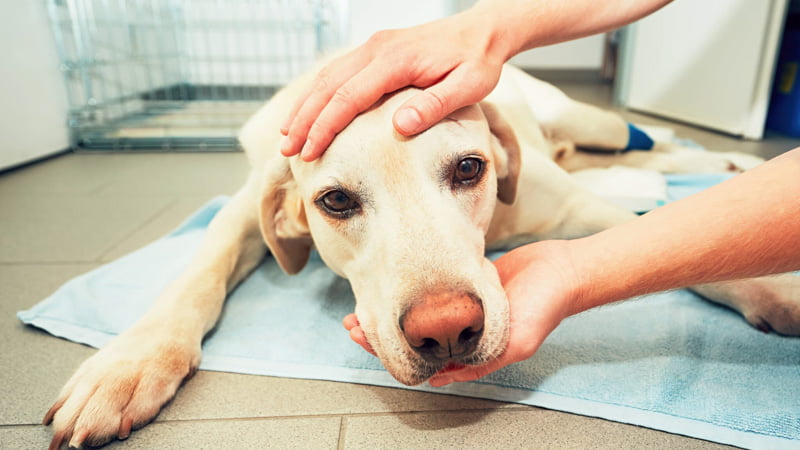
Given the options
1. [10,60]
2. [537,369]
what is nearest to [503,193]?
[537,369]

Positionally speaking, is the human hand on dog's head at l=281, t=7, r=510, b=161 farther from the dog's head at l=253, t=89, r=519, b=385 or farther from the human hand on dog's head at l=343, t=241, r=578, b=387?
the human hand on dog's head at l=343, t=241, r=578, b=387

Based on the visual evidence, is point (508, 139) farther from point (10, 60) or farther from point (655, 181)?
point (10, 60)

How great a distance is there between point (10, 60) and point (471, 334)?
3821 millimetres

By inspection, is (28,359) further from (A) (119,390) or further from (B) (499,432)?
(B) (499,432)

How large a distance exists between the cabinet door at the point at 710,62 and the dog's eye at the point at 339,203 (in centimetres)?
367

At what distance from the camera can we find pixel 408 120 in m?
1.03

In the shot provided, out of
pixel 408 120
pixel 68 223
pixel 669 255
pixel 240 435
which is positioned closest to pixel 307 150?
pixel 408 120

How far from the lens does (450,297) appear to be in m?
0.87

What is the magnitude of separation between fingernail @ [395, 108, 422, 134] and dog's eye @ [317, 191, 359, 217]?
20 centimetres

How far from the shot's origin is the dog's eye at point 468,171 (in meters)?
1.12

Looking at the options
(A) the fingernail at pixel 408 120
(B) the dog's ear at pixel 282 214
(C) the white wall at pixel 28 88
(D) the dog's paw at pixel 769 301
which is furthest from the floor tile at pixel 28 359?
(C) the white wall at pixel 28 88

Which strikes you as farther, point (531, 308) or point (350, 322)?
point (350, 322)

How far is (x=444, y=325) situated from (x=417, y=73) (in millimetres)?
584

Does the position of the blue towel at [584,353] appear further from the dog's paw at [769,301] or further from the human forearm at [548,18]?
the human forearm at [548,18]
